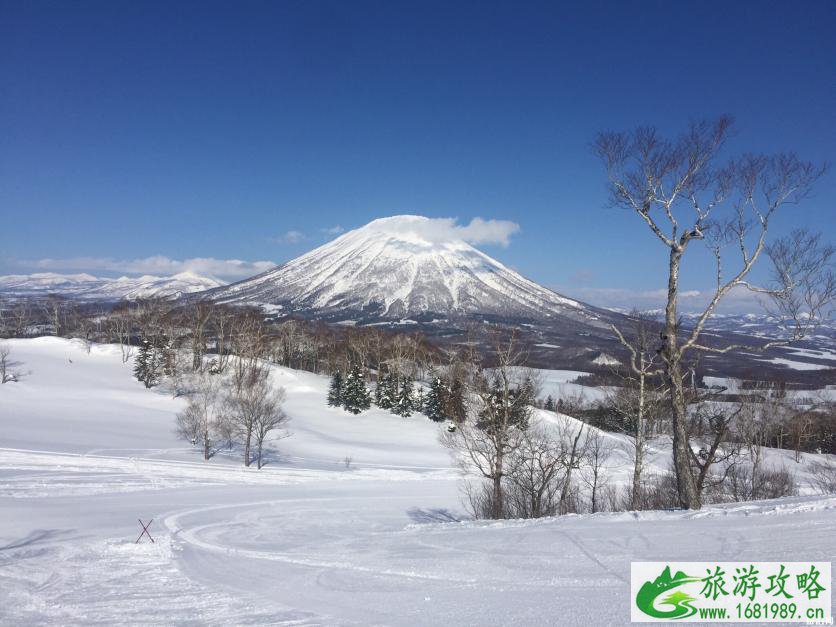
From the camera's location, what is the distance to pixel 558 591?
440 cm

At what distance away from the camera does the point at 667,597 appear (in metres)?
4.05

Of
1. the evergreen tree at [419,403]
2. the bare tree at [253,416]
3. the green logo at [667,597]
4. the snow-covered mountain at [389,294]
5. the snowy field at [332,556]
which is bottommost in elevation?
the evergreen tree at [419,403]

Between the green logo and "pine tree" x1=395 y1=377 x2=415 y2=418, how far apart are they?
3996 cm

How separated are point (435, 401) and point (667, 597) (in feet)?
130

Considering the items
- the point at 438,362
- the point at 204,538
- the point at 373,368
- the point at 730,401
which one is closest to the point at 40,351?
the point at 373,368

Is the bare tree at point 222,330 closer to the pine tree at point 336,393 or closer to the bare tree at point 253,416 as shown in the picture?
the pine tree at point 336,393

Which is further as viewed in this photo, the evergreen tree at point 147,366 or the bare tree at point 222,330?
the bare tree at point 222,330

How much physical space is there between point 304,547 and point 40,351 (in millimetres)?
59661

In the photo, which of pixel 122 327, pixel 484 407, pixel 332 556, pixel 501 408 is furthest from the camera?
pixel 122 327

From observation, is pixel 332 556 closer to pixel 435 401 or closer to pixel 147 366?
pixel 435 401

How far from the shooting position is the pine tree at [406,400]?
43875 millimetres

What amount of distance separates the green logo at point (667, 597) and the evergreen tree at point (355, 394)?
40.3 m

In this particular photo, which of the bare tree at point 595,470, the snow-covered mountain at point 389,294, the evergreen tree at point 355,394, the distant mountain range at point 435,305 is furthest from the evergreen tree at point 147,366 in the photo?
the snow-covered mountain at point 389,294

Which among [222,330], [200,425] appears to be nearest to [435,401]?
[200,425]
